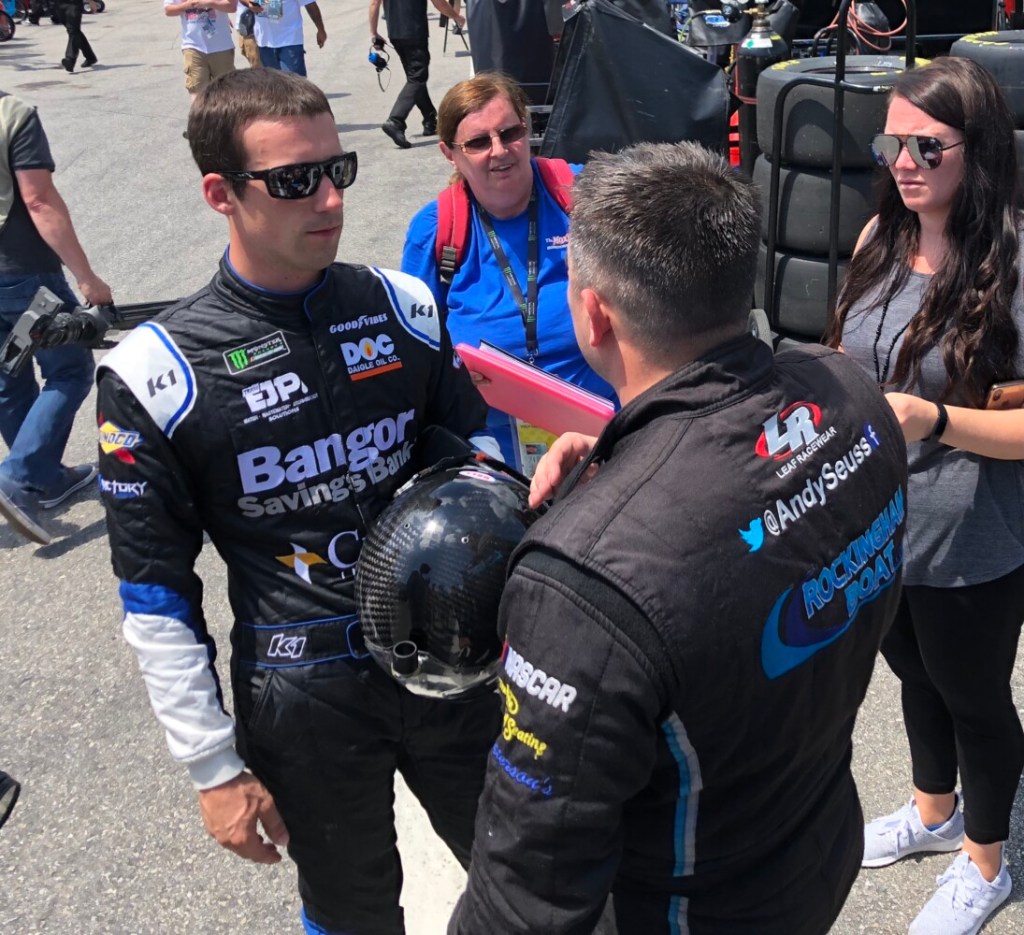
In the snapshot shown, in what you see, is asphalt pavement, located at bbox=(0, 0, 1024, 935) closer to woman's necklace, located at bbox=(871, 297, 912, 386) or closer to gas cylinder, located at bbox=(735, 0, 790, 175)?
woman's necklace, located at bbox=(871, 297, 912, 386)

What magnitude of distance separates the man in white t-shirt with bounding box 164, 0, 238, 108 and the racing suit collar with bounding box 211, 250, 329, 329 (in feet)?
26.4

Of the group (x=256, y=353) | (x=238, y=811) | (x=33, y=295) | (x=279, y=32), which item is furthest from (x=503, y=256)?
(x=279, y=32)

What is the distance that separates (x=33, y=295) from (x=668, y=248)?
4.11m

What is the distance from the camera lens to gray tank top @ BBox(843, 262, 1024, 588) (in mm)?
2262

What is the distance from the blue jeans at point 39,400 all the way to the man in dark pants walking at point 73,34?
1302 centimetres

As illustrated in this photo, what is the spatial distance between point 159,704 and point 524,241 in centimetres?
176

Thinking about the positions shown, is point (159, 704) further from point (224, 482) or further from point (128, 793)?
point (128, 793)

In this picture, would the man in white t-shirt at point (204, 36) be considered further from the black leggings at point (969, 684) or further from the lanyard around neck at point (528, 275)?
the black leggings at point (969, 684)

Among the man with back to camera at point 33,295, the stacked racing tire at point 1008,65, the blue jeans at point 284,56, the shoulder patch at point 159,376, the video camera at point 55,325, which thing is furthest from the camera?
the blue jeans at point 284,56

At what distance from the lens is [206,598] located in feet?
13.9

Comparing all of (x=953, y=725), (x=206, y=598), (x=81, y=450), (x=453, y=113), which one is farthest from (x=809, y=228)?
(x=81, y=450)

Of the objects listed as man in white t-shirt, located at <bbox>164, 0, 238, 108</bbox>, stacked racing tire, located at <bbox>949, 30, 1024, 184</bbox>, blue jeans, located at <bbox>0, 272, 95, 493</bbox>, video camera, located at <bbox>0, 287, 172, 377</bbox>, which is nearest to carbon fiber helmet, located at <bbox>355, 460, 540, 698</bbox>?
video camera, located at <bbox>0, 287, 172, 377</bbox>

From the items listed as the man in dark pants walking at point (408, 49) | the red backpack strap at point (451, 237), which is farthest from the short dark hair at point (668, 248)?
the man in dark pants walking at point (408, 49)

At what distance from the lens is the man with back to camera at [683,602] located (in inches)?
47.2
